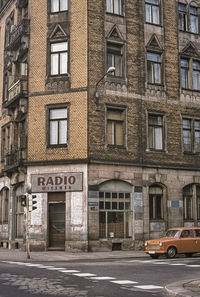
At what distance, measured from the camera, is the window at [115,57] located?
27266mm

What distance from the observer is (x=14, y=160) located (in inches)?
1130

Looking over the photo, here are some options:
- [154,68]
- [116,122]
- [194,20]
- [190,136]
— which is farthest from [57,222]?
[194,20]

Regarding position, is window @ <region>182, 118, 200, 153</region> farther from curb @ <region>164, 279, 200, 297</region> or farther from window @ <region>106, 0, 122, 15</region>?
curb @ <region>164, 279, 200, 297</region>

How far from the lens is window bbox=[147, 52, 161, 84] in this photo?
93.7ft

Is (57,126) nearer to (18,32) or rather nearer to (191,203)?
(18,32)

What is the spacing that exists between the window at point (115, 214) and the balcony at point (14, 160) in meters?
5.26

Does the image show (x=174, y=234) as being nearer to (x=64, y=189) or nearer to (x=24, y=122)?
(x=64, y=189)

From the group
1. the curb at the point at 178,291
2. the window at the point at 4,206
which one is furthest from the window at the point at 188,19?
the curb at the point at 178,291

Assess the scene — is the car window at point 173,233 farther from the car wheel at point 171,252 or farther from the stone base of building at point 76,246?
the stone base of building at point 76,246

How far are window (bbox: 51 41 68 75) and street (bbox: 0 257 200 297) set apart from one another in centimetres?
1430

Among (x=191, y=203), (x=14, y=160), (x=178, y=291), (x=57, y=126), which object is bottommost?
Result: (x=178, y=291)

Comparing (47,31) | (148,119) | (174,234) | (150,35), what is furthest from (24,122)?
(174,234)

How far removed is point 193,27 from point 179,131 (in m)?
7.62

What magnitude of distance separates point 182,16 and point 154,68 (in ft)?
15.3
